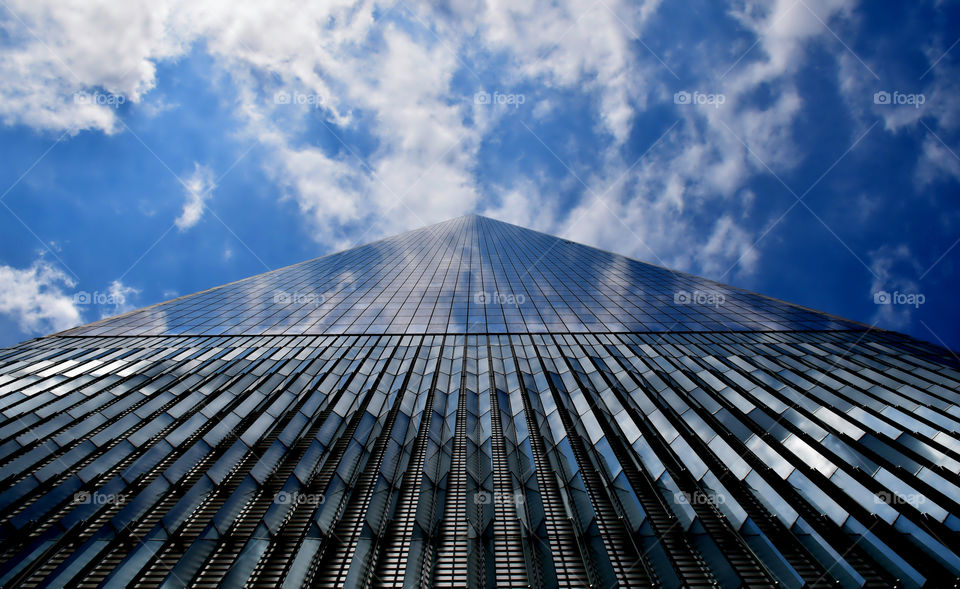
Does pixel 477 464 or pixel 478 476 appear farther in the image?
pixel 477 464

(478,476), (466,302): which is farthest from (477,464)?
(466,302)

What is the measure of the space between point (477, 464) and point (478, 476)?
634mm

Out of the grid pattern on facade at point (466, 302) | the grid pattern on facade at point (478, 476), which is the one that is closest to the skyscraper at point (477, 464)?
the grid pattern on facade at point (478, 476)

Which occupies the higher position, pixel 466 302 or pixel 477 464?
pixel 466 302

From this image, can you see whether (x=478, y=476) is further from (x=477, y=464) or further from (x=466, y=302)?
(x=466, y=302)

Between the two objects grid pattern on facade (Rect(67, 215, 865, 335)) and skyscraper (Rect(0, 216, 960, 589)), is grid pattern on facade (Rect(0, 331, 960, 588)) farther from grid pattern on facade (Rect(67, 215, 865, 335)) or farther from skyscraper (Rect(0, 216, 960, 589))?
grid pattern on facade (Rect(67, 215, 865, 335))

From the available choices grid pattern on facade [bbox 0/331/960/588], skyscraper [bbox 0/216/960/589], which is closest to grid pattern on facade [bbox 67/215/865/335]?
skyscraper [bbox 0/216/960/589]

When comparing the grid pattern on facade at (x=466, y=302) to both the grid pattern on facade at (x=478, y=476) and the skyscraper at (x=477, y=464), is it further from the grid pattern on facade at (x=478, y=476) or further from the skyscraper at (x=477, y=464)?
the grid pattern on facade at (x=478, y=476)

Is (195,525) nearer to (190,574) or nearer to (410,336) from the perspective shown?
(190,574)

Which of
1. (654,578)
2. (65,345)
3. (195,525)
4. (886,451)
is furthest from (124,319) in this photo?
(886,451)

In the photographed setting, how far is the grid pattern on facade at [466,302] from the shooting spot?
976 inches

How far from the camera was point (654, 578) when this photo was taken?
736 cm

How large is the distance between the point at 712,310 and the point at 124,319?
146 ft

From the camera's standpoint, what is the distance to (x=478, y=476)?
9828 mm
